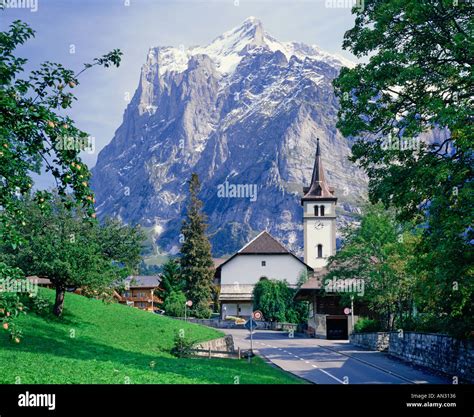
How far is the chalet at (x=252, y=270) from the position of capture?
87.2 meters

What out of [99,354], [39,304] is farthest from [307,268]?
[99,354]

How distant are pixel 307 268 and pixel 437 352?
2454 inches

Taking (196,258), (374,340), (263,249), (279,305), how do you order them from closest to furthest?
(374,340)
(279,305)
(196,258)
(263,249)

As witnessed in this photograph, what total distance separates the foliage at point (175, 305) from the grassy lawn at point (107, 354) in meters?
28.9

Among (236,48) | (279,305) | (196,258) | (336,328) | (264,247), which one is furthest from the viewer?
(264,247)

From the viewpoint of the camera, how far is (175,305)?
246ft

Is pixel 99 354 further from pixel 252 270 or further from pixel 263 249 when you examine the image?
pixel 263 249

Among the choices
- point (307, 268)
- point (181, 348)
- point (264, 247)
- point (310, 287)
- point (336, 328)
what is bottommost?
point (336, 328)

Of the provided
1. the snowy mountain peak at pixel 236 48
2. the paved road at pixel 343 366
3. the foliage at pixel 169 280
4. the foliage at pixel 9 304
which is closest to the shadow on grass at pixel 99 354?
the paved road at pixel 343 366

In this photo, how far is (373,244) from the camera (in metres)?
47.9
